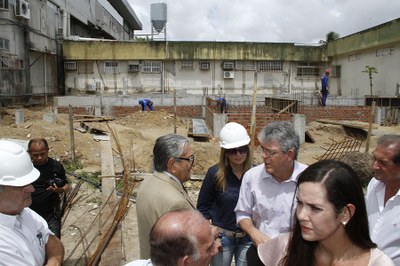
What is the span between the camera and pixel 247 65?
23875 millimetres

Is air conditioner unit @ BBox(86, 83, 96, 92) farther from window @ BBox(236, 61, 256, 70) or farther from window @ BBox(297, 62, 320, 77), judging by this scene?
window @ BBox(297, 62, 320, 77)

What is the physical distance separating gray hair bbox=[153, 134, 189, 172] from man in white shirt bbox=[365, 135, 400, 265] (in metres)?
1.31

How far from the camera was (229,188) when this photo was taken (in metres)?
2.84

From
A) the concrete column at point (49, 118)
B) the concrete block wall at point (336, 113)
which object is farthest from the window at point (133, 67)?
the concrete block wall at point (336, 113)

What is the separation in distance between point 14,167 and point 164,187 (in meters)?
0.87

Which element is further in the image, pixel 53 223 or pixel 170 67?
pixel 170 67

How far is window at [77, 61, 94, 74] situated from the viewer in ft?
74.8

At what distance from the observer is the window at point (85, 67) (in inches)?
898

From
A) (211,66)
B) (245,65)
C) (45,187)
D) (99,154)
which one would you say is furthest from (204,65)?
(45,187)

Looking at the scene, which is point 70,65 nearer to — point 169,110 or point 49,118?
point 169,110

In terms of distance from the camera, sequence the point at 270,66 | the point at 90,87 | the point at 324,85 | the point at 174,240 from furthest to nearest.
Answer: the point at 270,66
the point at 90,87
the point at 324,85
the point at 174,240

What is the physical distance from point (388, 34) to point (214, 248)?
→ 2045cm

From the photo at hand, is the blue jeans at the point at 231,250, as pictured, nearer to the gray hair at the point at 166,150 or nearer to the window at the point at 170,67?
the gray hair at the point at 166,150

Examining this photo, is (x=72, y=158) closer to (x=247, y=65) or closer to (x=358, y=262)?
(x=358, y=262)
